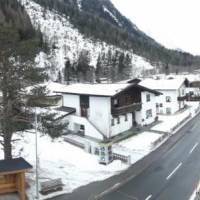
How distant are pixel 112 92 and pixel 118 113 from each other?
282 centimetres

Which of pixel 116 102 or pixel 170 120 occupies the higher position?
pixel 116 102

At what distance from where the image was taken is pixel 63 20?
185875 mm

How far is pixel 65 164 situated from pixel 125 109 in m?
14.8

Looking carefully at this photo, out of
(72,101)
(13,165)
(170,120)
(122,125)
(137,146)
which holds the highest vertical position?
(72,101)

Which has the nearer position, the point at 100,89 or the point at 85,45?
the point at 100,89

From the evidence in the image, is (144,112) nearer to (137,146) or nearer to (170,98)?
(137,146)

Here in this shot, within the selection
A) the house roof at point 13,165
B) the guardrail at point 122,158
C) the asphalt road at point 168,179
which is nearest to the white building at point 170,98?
the asphalt road at point 168,179

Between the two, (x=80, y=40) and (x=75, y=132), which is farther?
(x=80, y=40)

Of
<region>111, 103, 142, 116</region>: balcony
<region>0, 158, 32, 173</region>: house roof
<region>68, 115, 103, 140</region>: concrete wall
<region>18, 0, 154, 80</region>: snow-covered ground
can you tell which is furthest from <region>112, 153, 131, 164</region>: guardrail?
<region>18, 0, 154, 80</region>: snow-covered ground

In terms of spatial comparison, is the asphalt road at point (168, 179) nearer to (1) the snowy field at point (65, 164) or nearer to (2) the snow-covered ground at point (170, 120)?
(1) the snowy field at point (65, 164)

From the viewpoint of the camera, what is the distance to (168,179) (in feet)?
84.0

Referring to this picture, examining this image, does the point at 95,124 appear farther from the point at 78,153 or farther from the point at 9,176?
the point at 9,176

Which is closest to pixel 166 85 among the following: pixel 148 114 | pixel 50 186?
pixel 148 114

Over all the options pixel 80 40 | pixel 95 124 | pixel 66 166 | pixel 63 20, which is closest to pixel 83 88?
pixel 95 124
